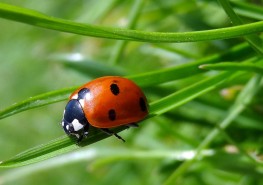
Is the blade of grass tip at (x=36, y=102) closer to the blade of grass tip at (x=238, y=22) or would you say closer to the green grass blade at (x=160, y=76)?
the green grass blade at (x=160, y=76)

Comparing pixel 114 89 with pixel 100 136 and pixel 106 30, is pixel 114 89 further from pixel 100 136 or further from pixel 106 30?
pixel 106 30

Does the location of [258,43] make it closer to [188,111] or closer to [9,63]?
[188,111]

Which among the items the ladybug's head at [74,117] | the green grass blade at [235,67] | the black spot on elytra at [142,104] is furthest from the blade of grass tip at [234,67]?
the ladybug's head at [74,117]

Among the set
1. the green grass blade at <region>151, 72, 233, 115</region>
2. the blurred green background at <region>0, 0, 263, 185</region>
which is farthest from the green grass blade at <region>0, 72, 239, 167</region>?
the blurred green background at <region>0, 0, 263, 185</region>

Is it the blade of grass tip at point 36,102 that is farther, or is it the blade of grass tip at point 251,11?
the blade of grass tip at point 251,11

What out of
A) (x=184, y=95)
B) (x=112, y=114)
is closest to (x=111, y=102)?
(x=112, y=114)

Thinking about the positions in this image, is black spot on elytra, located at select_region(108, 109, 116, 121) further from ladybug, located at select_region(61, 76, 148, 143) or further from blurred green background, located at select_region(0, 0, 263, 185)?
blurred green background, located at select_region(0, 0, 263, 185)
